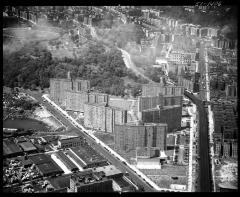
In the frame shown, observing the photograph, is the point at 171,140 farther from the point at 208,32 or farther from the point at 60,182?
the point at 208,32

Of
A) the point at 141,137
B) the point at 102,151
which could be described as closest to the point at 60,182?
the point at 102,151

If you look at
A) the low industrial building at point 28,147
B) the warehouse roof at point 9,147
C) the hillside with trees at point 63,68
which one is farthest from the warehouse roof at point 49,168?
the hillside with trees at point 63,68

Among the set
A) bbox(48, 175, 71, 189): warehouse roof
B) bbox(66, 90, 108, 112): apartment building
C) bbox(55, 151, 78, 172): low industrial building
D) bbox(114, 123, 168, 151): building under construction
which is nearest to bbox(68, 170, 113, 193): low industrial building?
bbox(48, 175, 71, 189): warehouse roof

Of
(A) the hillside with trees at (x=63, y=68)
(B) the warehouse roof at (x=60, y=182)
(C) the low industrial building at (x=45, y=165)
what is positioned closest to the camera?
(B) the warehouse roof at (x=60, y=182)

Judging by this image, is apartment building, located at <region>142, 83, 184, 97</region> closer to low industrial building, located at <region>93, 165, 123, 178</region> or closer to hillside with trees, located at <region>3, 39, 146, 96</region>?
hillside with trees, located at <region>3, 39, 146, 96</region>

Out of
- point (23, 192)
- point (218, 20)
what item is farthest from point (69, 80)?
point (23, 192)

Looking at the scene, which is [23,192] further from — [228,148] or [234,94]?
[234,94]

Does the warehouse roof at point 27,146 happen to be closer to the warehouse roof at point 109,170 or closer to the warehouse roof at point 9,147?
the warehouse roof at point 9,147

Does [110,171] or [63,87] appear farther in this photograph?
[63,87]

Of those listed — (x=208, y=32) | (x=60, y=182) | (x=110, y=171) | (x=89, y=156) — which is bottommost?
(x=60, y=182)
